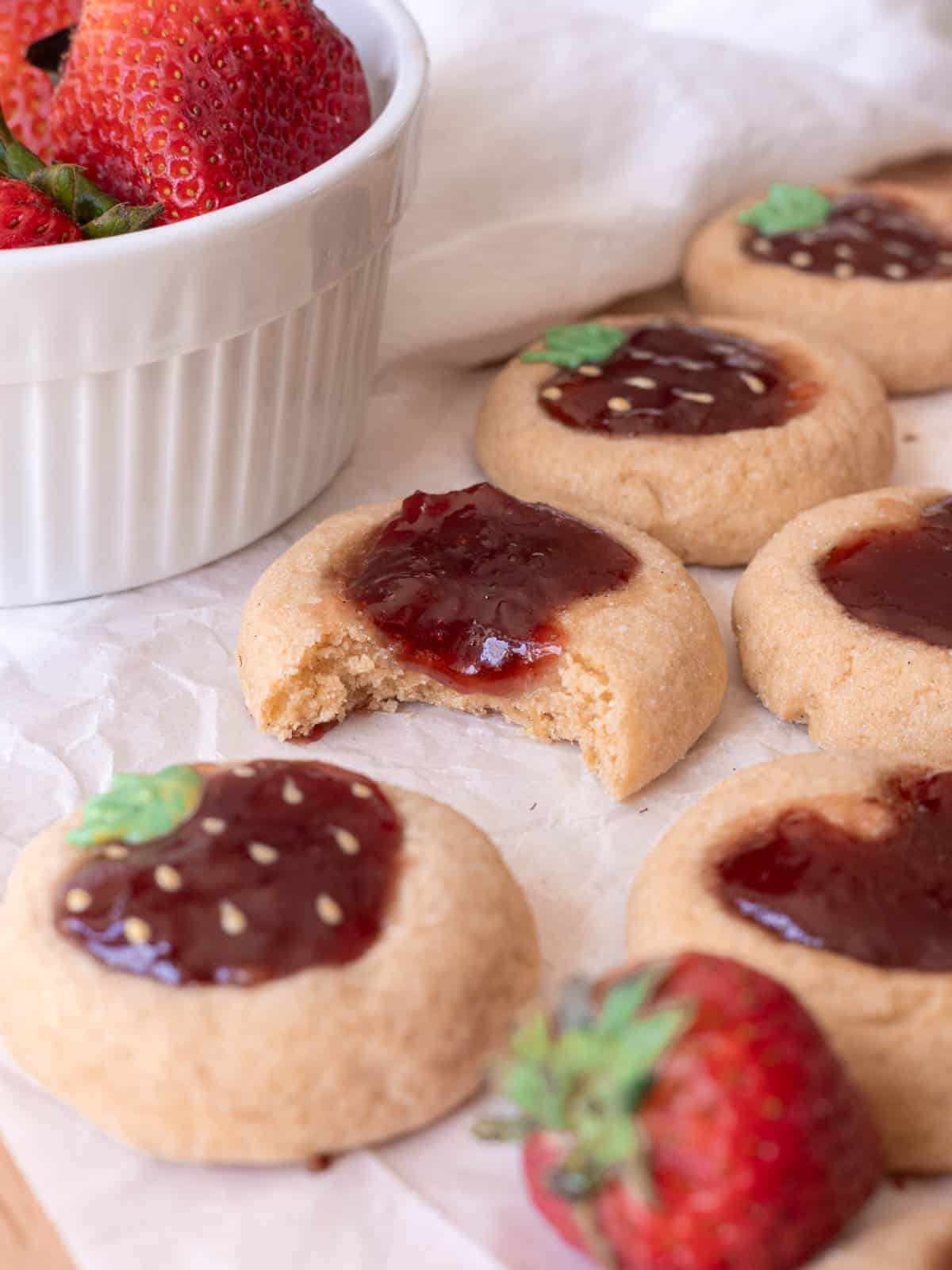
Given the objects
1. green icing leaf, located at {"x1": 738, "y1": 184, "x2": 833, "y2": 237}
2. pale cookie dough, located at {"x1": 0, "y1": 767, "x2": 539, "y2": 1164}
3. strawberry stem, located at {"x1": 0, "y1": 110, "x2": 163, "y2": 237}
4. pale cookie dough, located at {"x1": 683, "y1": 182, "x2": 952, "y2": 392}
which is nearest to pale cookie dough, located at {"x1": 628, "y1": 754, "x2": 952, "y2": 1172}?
pale cookie dough, located at {"x1": 0, "y1": 767, "x2": 539, "y2": 1164}

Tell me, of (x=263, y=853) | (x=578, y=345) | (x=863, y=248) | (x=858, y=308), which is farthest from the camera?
(x=863, y=248)

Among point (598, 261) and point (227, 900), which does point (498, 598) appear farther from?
point (598, 261)

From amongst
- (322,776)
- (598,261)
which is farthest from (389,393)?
(322,776)

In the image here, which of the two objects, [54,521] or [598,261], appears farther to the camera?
[598,261]

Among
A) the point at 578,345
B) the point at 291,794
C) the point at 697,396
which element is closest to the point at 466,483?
the point at 578,345

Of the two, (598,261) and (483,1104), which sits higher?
(598,261)

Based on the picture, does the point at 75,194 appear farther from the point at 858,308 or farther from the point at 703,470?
the point at 858,308

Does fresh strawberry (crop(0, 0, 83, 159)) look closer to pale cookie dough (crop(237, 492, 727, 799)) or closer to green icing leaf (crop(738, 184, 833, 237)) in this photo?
pale cookie dough (crop(237, 492, 727, 799))
